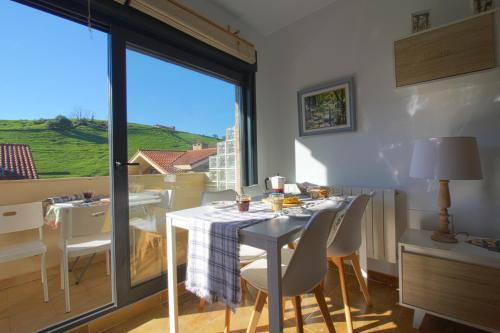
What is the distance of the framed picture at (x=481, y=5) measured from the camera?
1.57 m

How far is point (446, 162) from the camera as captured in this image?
151cm

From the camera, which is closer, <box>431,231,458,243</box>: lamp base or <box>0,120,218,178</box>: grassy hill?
<box>431,231,458,243</box>: lamp base

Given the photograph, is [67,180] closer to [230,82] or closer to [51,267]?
[51,267]

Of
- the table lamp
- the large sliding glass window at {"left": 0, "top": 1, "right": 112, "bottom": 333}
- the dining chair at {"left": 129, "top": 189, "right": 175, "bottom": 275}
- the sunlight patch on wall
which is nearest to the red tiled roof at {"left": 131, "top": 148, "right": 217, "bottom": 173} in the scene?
the dining chair at {"left": 129, "top": 189, "right": 175, "bottom": 275}

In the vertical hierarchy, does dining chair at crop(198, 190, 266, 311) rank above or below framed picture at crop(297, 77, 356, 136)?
below

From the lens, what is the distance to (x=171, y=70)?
2.07 metres

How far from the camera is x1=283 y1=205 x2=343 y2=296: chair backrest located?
3.50ft

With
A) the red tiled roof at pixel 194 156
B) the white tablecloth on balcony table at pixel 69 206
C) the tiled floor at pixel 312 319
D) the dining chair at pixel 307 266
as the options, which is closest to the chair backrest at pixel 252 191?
the red tiled roof at pixel 194 156

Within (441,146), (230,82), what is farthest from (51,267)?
(441,146)

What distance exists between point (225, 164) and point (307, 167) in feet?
2.94

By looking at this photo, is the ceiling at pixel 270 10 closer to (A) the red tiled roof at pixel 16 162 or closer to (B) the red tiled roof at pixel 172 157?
(B) the red tiled roof at pixel 172 157

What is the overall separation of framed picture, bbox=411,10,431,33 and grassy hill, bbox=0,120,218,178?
1.87 m

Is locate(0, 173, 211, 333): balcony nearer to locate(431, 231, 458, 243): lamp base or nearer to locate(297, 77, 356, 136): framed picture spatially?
locate(297, 77, 356, 136): framed picture

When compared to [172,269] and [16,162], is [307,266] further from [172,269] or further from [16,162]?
[16,162]
